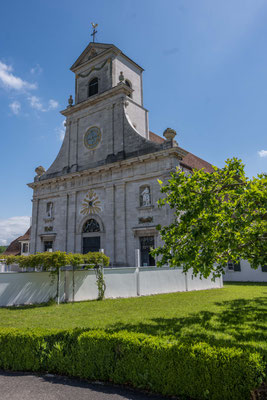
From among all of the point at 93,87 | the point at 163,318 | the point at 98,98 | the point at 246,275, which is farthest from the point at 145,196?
the point at 93,87

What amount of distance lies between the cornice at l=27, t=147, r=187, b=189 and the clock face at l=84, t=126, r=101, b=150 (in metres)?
2.72

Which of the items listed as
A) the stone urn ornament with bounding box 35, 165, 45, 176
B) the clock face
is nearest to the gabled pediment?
the clock face

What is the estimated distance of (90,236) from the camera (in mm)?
24266

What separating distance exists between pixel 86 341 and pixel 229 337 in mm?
3441

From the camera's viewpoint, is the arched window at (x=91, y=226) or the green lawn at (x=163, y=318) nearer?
the green lawn at (x=163, y=318)

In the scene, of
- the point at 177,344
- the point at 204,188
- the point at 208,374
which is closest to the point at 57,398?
the point at 177,344

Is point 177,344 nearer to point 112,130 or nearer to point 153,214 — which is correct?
point 153,214

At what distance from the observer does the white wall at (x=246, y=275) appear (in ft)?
84.4

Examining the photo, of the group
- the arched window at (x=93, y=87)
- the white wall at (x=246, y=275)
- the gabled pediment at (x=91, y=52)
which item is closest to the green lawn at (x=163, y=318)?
the white wall at (x=246, y=275)

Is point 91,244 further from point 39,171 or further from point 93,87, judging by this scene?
point 93,87

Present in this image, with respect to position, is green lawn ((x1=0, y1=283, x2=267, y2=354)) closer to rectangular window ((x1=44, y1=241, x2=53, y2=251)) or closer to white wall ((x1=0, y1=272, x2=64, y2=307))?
white wall ((x1=0, y1=272, x2=64, y2=307))

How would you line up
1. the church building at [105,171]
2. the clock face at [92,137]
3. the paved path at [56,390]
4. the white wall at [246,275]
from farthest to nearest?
the clock face at [92,137]
the white wall at [246,275]
the church building at [105,171]
the paved path at [56,390]

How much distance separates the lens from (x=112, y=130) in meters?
25.0

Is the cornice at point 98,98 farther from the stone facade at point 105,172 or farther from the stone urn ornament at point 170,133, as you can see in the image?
the stone urn ornament at point 170,133
